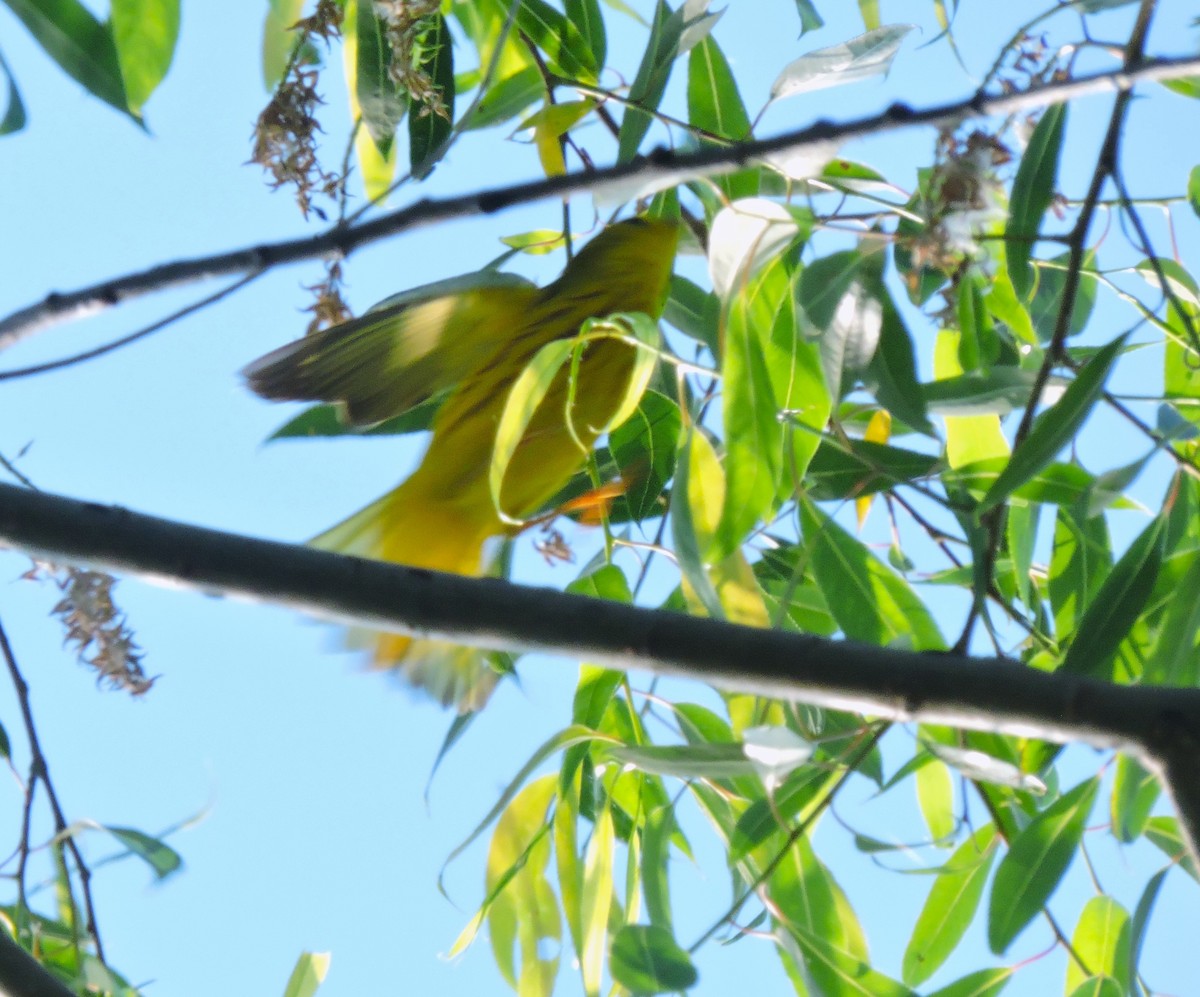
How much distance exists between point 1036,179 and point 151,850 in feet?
2.51

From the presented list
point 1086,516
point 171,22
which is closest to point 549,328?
point 171,22

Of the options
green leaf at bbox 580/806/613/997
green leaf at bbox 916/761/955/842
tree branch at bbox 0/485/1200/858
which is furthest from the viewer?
green leaf at bbox 916/761/955/842

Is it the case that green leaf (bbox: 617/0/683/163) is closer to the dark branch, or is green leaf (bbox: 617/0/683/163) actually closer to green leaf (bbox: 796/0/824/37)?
green leaf (bbox: 796/0/824/37)

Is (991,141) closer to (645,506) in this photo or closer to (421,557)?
(645,506)

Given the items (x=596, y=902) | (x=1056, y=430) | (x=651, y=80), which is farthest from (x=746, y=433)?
(x=596, y=902)

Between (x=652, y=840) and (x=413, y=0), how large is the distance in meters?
0.64

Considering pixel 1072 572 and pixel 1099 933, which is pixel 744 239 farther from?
pixel 1099 933

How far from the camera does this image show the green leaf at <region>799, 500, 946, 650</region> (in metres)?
0.90

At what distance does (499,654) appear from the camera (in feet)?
3.22

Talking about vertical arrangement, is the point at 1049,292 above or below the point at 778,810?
above

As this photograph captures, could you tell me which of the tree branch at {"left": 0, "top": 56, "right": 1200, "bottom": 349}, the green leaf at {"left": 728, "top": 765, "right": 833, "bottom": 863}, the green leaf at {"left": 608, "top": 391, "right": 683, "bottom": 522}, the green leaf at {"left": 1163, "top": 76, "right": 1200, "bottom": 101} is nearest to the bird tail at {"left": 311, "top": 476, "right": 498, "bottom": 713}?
the green leaf at {"left": 608, "top": 391, "right": 683, "bottom": 522}

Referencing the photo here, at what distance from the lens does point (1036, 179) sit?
0.87 meters

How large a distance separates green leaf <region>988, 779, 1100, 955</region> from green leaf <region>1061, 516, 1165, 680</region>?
113 mm

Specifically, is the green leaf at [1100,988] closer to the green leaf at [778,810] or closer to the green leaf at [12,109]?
the green leaf at [778,810]
